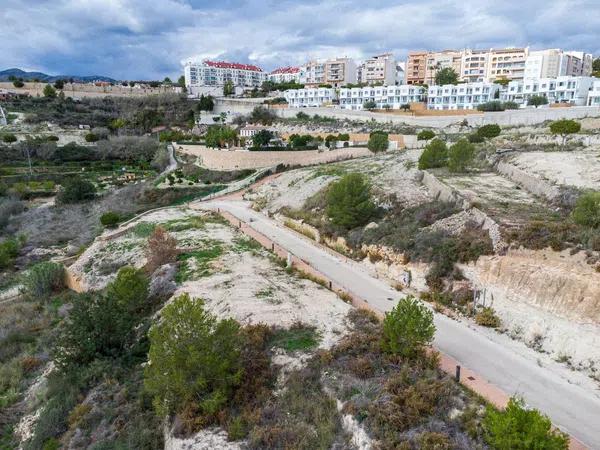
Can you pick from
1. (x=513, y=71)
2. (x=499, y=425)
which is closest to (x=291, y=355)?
(x=499, y=425)

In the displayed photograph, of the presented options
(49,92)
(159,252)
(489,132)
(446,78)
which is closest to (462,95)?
(446,78)

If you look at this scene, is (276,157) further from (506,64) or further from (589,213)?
(506,64)

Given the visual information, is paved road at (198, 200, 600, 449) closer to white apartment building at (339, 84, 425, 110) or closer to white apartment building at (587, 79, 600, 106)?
white apartment building at (587, 79, 600, 106)

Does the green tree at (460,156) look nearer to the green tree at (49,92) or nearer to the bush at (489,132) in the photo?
the bush at (489,132)

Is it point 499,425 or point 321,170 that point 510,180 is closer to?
point 321,170

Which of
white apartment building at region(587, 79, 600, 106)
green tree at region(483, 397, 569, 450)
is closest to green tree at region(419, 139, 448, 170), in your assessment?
green tree at region(483, 397, 569, 450)

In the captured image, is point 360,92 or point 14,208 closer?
point 14,208

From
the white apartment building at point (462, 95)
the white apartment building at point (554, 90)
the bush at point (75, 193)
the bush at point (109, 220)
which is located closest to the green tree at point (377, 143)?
the bush at point (109, 220)
